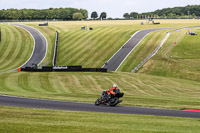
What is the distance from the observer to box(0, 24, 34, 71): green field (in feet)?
269

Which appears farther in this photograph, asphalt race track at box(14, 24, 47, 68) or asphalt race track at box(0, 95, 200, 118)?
asphalt race track at box(14, 24, 47, 68)

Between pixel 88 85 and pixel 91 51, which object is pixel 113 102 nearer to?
pixel 88 85

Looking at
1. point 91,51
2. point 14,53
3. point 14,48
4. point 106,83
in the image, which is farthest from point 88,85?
point 14,48

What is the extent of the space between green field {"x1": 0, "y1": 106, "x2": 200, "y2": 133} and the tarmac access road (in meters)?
50.8

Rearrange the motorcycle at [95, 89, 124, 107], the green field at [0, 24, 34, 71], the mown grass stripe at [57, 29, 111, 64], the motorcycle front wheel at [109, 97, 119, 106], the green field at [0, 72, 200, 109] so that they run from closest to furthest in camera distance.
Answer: the motorcycle at [95, 89, 124, 107], the motorcycle front wheel at [109, 97, 119, 106], the green field at [0, 72, 200, 109], the green field at [0, 24, 34, 71], the mown grass stripe at [57, 29, 111, 64]

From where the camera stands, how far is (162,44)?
88.0 metres

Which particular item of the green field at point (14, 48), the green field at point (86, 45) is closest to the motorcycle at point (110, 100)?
the green field at point (86, 45)

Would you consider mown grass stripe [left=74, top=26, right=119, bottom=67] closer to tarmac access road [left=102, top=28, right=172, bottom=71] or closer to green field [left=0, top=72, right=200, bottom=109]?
tarmac access road [left=102, top=28, right=172, bottom=71]

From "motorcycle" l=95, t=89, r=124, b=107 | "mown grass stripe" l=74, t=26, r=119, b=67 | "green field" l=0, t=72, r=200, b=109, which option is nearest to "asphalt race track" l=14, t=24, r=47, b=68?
"mown grass stripe" l=74, t=26, r=119, b=67

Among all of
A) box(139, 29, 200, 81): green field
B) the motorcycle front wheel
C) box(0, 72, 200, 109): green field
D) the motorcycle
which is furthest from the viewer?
box(139, 29, 200, 81): green field

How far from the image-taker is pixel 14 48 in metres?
94.1

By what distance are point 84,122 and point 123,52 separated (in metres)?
66.2

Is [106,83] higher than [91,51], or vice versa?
[91,51]

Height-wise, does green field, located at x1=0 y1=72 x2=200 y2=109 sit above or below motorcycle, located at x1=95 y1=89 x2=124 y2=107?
below
